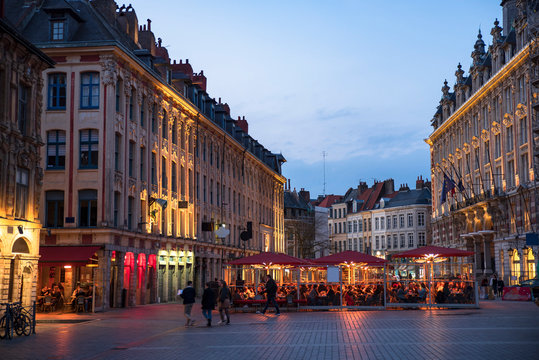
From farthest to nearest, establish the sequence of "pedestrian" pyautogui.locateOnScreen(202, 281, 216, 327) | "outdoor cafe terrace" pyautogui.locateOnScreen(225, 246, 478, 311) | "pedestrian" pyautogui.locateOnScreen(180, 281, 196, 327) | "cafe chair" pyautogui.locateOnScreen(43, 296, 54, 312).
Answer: "outdoor cafe terrace" pyautogui.locateOnScreen(225, 246, 478, 311), "cafe chair" pyautogui.locateOnScreen(43, 296, 54, 312), "pedestrian" pyautogui.locateOnScreen(202, 281, 216, 327), "pedestrian" pyautogui.locateOnScreen(180, 281, 196, 327)

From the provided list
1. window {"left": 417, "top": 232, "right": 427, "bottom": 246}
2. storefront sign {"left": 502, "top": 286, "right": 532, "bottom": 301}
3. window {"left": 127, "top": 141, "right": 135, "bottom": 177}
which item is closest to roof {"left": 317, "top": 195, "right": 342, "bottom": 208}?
window {"left": 417, "top": 232, "right": 427, "bottom": 246}

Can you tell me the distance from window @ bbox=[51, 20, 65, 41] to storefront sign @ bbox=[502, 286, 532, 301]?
31495 millimetres

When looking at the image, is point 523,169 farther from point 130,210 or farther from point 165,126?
point 130,210

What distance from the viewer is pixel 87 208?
38094mm

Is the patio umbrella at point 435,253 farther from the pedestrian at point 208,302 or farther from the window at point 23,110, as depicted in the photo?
the window at point 23,110

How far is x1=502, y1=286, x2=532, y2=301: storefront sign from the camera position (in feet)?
146

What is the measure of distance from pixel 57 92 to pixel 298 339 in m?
24.1

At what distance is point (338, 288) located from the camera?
3562 centimetres

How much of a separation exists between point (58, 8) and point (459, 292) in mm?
25826

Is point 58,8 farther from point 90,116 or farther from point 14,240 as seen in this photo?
point 14,240

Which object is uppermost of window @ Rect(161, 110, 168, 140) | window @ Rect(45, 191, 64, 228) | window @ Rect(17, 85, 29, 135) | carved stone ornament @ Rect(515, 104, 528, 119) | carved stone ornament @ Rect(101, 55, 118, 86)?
carved stone ornament @ Rect(515, 104, 528, 119)

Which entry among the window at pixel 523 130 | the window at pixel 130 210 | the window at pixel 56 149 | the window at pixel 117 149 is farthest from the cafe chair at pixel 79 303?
the window at pixel 523 130

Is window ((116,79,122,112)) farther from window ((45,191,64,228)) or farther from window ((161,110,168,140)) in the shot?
window ((161,110,168,140))

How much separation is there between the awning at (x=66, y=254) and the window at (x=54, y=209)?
55.6 inches
